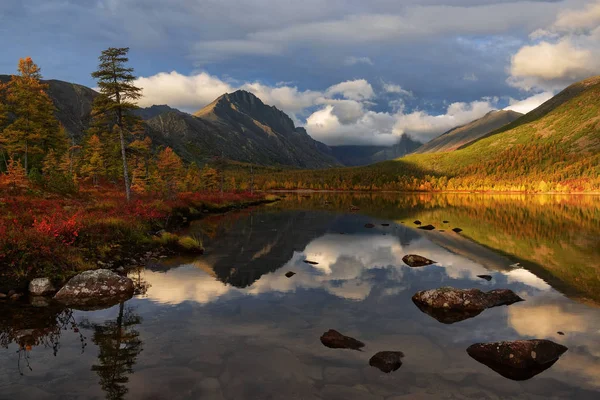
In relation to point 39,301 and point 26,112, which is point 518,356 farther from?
point 26,112

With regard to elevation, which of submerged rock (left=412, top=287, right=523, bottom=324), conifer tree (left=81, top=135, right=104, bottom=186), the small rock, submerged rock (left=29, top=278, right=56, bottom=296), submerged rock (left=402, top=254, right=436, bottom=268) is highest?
conifer tree (left=81, top=135, right=104, bottom=186)

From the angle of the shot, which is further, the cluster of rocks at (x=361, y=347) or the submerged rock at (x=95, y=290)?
the submerged rock at (x=95, y=290)

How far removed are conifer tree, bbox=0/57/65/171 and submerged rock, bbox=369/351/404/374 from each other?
5719 centimetres

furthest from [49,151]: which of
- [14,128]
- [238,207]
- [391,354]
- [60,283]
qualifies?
[391,354]

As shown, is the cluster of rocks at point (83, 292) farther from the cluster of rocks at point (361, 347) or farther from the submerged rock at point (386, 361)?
the submerged rock at point (386, 361)

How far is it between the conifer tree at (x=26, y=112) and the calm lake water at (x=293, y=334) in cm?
4510

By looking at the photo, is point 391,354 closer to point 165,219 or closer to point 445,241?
point 445,241

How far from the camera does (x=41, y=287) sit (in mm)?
16938

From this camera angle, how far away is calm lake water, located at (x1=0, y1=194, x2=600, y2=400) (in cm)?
995

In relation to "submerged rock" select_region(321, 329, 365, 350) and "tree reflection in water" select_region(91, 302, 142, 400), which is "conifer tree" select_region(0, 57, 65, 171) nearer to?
"tree reflection in water" select_region(91, 302, 142, 400)

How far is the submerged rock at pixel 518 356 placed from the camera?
10844mm

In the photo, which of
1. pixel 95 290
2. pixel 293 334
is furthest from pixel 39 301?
pixel 293 334

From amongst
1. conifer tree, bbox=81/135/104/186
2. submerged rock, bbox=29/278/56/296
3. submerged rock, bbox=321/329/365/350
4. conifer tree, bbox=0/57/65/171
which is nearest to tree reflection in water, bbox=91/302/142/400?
submerged rock, bbox=29/278/56/296

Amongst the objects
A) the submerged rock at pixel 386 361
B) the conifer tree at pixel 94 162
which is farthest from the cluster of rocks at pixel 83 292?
the conifer tree at pixel 94 162
